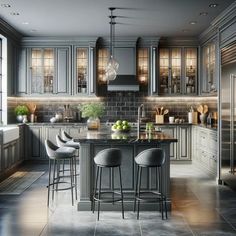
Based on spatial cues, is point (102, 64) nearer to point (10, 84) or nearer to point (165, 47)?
point (165, 47)

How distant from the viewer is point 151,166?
4.86 metres

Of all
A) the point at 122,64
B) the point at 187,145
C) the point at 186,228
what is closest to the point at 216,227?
the point at 186,228

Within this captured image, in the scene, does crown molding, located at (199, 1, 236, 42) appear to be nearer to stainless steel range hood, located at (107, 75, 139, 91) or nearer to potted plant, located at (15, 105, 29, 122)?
stainless steel range hood, located at (107, 75, 139, 91)

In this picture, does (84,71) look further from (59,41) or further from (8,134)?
(8,134)

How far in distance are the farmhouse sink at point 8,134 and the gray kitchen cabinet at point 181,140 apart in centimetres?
329

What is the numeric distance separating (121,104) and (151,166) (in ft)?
17.4

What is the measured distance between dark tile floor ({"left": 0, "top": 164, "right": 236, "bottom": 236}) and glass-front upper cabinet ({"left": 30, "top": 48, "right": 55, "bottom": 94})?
373 centimetres

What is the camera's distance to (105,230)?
4402mm

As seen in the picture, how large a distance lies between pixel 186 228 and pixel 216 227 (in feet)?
1.12

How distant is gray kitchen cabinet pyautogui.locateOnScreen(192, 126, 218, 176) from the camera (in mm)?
7566

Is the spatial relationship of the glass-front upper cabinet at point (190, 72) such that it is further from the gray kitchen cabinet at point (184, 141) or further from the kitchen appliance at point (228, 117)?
the kitchen appliance at point (228, 117)

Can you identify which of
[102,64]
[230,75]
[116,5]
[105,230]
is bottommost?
[105,230]

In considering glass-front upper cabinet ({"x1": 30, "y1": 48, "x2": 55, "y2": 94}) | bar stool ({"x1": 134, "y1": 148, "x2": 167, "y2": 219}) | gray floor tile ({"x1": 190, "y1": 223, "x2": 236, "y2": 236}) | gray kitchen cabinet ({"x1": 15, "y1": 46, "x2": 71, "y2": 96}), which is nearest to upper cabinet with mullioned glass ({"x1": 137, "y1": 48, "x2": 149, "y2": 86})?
gray kitchen cabinet ({"x1": 15, "y1": 46, "x2": 71, "y2": 96})

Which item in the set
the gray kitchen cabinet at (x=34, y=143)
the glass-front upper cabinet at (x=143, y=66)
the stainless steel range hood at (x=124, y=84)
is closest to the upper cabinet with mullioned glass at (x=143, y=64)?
the glass-front upper cabinet at (x=143, y=66)
